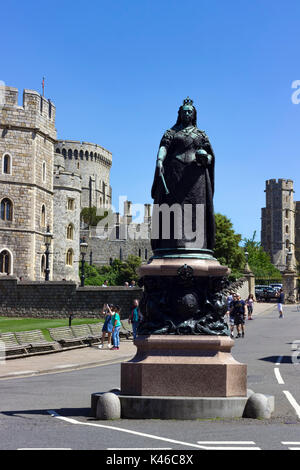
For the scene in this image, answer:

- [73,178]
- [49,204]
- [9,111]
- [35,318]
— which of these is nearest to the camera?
[35,318]

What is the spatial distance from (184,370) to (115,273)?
78502mm

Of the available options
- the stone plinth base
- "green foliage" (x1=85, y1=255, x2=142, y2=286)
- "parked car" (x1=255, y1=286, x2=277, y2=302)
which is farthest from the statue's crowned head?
"green foliage" (x1=85, y1=255, x2=142, y2=286)

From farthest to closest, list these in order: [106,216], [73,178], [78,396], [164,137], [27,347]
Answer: [106,216], [73,178], [27,347], [78,396], [164,137]

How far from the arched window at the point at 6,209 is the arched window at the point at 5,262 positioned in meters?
2.36

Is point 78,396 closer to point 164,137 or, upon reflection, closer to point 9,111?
point 164,137

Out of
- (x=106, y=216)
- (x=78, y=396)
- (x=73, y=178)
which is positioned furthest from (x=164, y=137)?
(x=106, y=216)

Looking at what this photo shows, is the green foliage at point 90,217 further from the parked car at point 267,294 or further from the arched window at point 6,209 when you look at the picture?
the arched window at point 6,209

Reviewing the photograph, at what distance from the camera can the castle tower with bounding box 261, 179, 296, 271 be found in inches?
5910

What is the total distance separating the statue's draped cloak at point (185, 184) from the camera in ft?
34.3

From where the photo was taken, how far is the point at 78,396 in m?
12.5

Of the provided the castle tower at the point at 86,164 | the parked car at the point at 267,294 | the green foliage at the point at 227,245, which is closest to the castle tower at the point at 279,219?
the castle tower at the point at 86,164

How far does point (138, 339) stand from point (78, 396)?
9.94ft

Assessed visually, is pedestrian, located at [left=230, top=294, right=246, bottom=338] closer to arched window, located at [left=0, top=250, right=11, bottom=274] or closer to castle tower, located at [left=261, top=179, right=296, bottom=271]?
arched window, located at [left=0, top=250, right=11, bottom=274]

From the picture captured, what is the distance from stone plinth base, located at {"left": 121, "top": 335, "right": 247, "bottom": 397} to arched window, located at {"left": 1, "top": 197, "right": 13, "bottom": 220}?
1664 inches
